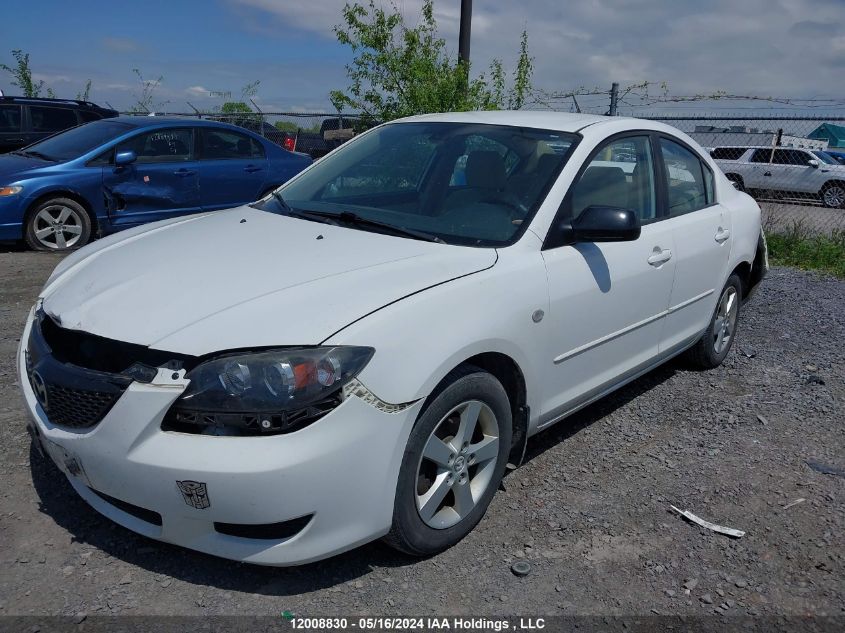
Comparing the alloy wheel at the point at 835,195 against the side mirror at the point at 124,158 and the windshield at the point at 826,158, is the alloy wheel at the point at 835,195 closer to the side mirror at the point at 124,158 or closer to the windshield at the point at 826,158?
the windshield at the point at 826,158

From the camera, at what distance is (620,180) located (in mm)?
4012

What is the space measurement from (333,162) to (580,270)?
1.66 metres

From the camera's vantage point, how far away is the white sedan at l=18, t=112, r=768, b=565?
2432 millimetres

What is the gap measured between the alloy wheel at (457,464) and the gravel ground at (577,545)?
7.5 inches

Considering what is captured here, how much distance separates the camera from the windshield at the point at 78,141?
8.71m

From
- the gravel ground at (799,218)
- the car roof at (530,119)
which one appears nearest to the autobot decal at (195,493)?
the car roof at (530,119)

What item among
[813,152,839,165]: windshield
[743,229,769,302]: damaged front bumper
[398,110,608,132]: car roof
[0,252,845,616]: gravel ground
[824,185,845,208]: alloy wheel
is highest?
[398,110,608,132]: car roof

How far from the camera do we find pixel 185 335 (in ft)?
8.23

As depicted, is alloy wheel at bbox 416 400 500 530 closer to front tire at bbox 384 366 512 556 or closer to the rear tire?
front tire at bbox 384 366 512 556

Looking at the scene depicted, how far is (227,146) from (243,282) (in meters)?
7.29

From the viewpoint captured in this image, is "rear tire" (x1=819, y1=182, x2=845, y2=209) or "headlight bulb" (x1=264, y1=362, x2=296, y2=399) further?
"rear tire" (x1=819, y1=182, x2=845, y2=209)

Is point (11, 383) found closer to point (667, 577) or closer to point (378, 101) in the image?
point (667, 577)

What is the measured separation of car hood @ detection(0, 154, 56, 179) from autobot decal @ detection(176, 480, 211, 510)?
23.0 ft

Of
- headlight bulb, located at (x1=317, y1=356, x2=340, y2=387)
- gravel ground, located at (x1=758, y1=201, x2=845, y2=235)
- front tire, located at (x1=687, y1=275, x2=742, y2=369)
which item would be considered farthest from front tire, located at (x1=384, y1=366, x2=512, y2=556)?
gravel ground, located at (x1=758, y1=201, x2=845, y2=235)
